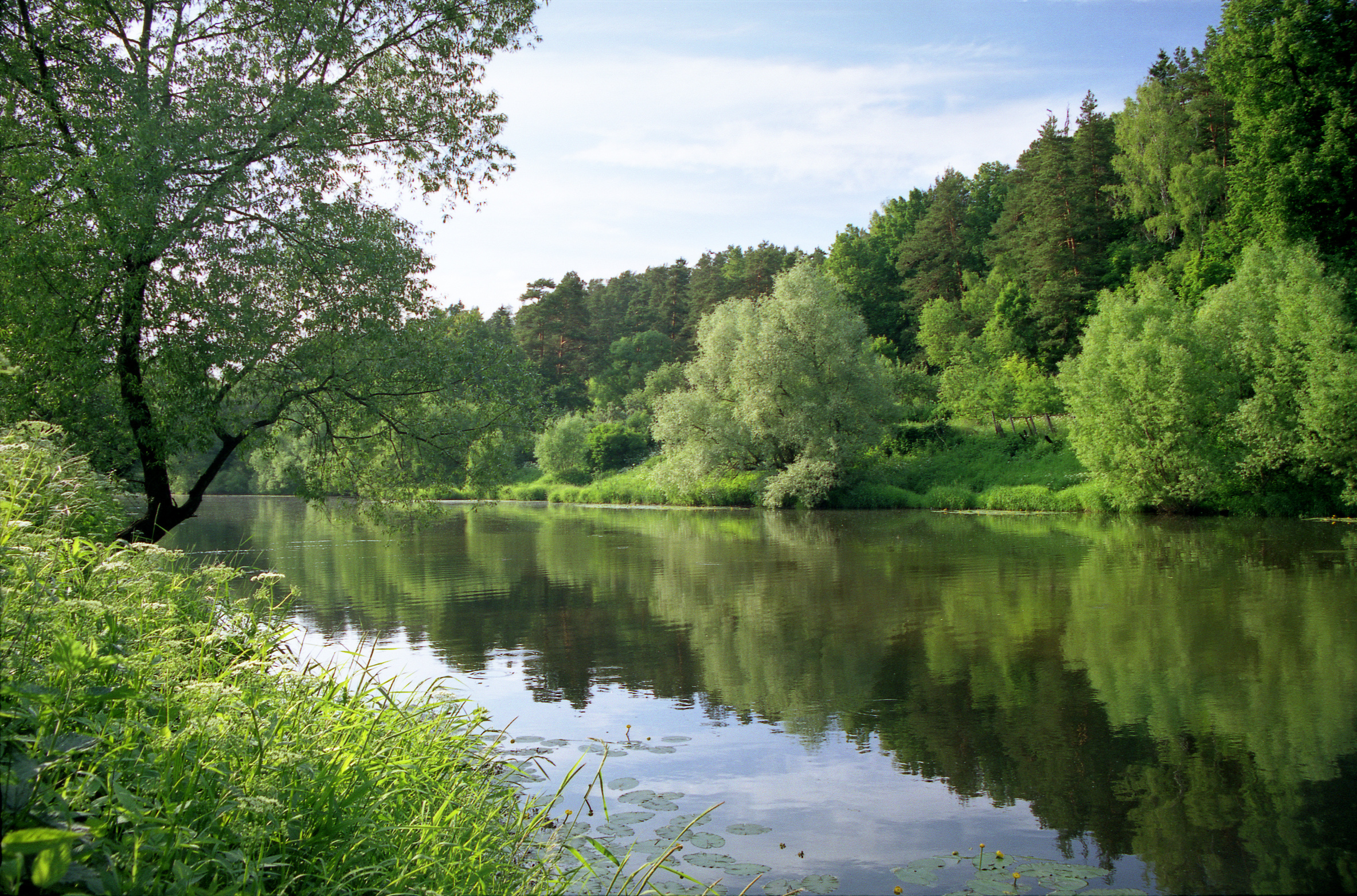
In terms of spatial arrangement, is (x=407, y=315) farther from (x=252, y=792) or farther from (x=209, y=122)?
(x=252, y=792)

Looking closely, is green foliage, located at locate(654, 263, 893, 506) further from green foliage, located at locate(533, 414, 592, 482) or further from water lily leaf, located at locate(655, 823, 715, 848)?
water lily leaf, located at locate(655, 823, 715, 848)

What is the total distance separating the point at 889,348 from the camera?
56.8 metres

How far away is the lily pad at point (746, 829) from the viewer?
235 inches

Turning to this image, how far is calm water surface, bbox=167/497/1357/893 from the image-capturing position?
5.81 m

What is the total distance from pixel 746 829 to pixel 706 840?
362mm

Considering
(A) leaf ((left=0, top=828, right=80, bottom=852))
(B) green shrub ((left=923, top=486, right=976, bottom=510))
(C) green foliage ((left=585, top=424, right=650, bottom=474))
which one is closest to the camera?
(A) leaf ((left=0, top=828, right=80, bottom=852))

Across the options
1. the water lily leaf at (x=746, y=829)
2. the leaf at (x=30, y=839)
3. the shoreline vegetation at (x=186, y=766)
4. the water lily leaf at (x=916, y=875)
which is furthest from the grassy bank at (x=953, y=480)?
the leaf at (x=30, y=839)

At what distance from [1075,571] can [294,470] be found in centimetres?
1419

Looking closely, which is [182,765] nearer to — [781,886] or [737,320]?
[781,886]

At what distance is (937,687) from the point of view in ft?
30.9

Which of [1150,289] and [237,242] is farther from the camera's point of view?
[1150,289]

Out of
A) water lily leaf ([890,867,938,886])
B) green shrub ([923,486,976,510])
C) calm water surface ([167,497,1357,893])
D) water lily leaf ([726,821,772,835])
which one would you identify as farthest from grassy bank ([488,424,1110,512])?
water lily leaf ([890,867,938,886])

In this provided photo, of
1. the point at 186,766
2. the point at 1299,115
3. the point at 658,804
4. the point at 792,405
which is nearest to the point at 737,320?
the point at 792,405

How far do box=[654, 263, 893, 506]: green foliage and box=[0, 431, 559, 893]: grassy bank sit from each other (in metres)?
30.1
